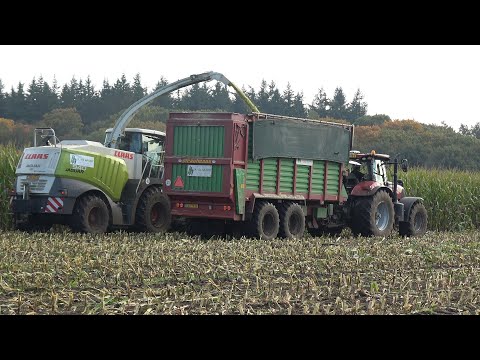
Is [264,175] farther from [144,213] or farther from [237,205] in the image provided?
[144,213]

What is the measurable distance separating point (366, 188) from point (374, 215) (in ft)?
2.15

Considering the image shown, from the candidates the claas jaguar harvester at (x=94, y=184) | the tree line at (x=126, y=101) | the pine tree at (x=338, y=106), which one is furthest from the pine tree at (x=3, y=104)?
the claas jaguar harvester at (x=94, y=184)

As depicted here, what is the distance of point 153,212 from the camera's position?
57.3ft

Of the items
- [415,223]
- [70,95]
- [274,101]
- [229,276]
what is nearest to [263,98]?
[274,101]

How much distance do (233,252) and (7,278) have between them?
4.02m

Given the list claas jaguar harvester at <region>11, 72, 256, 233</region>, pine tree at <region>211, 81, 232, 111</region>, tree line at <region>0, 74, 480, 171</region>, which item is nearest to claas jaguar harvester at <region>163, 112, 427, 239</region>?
Answer: claas jaguar harvester at <region>11, 72, 256, 233</region>

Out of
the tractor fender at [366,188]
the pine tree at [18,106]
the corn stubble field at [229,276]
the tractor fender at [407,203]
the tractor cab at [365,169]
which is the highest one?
the pine tree at [18,106]

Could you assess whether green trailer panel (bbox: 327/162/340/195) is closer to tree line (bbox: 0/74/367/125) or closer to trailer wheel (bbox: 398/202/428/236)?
trailer wheel (bbox: 398/202/428/236)

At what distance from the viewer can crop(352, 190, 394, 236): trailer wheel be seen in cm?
1769

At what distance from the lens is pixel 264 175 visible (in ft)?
52.1

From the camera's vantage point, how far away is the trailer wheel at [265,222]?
1562 cm

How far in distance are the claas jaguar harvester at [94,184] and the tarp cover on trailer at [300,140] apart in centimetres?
278

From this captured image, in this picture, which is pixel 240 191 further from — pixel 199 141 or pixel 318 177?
pixel 318 177

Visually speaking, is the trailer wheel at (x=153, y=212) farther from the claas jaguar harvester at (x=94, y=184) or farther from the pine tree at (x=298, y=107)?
the pine tree at (x=298, y=107)
